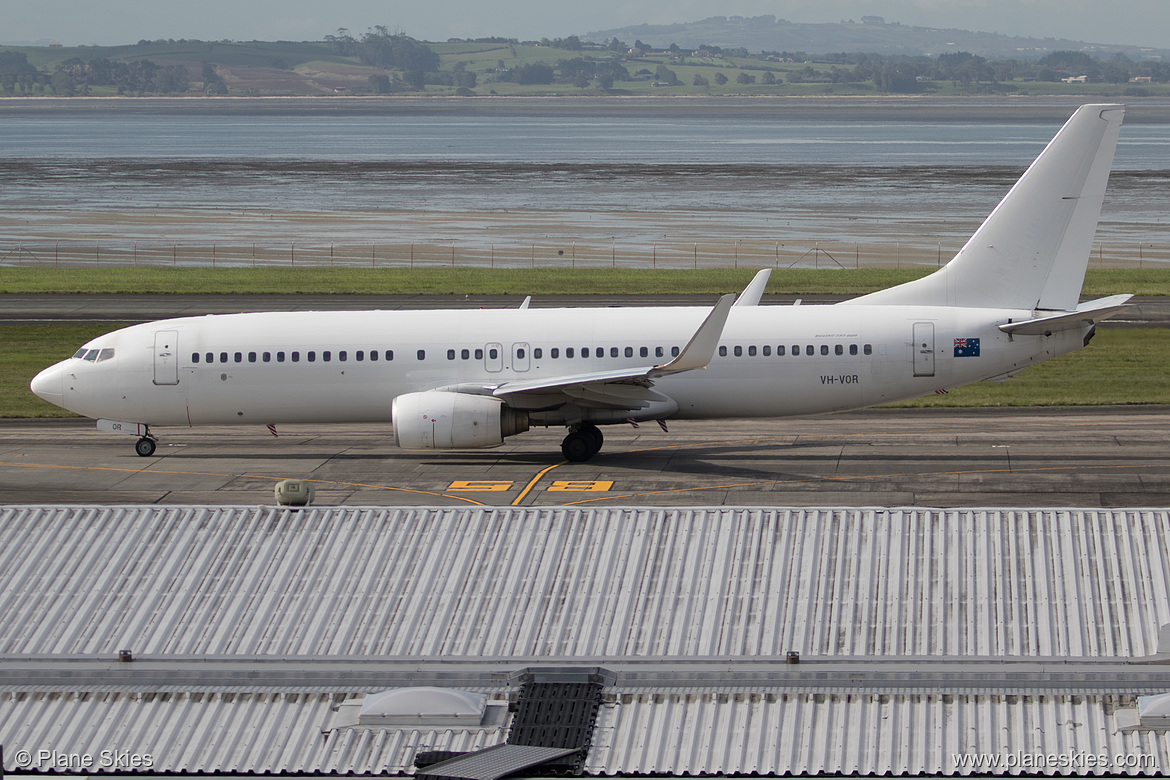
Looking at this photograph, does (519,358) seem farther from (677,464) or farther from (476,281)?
(476,281)

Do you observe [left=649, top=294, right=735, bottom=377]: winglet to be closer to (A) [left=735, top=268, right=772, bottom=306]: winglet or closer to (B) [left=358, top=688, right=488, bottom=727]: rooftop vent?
(A) [left=735, top=268, right=772, bottom=306]: winglet

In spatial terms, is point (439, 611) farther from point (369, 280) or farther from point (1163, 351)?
point (369, 280)

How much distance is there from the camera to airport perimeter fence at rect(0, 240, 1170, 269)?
9306 centimetres

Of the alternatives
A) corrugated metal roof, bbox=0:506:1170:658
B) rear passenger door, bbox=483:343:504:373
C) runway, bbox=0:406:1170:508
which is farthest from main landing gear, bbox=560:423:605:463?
corrugated metal roof, bbox=0:506:1170:658

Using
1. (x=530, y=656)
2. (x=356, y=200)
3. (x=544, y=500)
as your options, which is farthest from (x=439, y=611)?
(x=356, y=200)

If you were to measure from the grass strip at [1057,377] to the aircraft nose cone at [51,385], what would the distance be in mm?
7617

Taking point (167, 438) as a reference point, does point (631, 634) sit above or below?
above

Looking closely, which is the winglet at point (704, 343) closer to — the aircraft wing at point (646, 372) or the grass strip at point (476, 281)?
the aircraft wing at point (646, 372)

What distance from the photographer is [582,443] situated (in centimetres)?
4053

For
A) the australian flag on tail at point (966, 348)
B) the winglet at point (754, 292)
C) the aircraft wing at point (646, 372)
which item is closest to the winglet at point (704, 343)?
the aircraft wing at point (646, 372)

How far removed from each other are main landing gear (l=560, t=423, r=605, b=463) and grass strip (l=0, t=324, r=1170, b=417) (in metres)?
14.7

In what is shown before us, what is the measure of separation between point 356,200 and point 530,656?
133 m

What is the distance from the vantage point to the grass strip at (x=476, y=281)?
78000 millimetres

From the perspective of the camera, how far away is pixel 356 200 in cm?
14412
